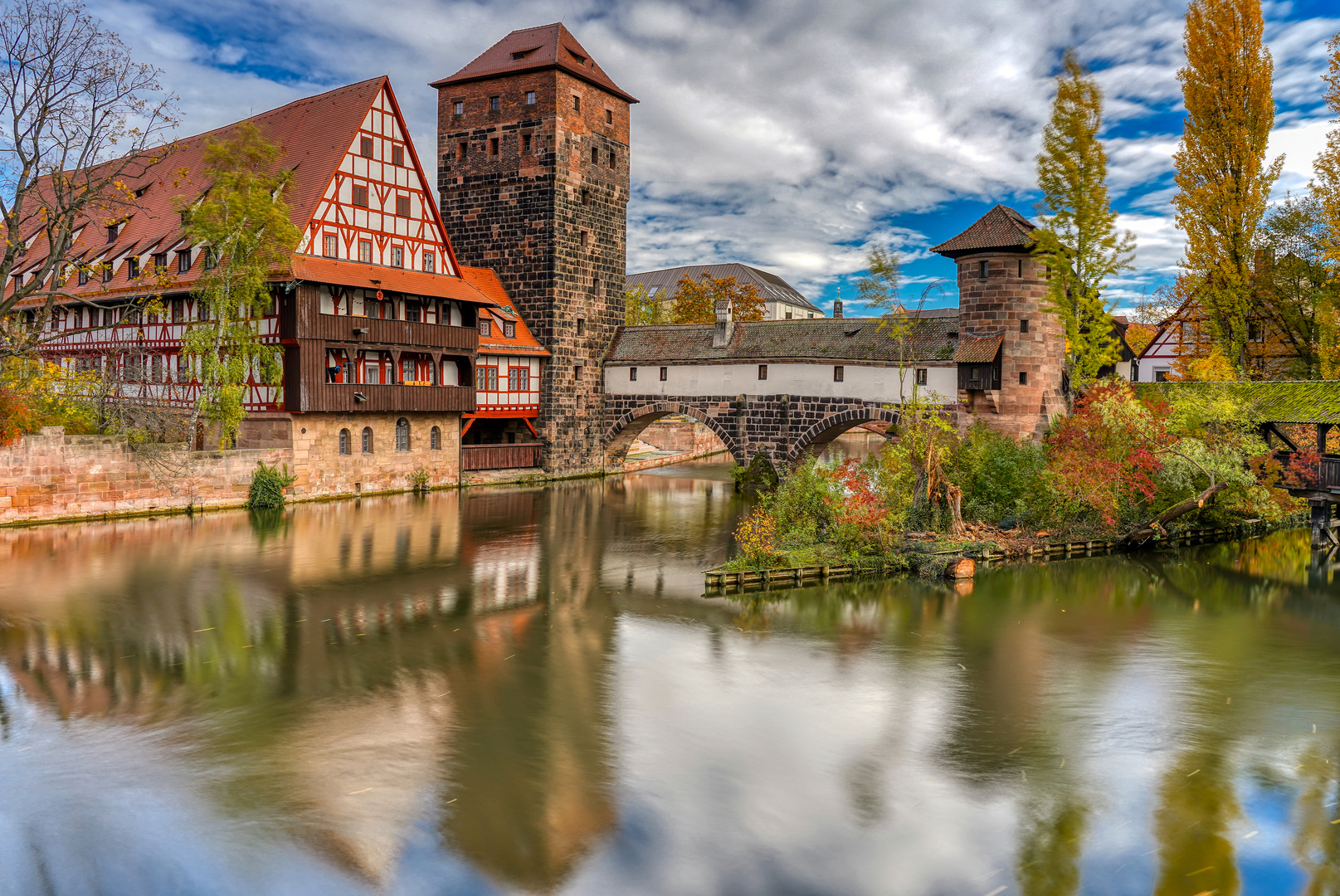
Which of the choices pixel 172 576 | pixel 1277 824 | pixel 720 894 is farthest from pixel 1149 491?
pixel 172 576

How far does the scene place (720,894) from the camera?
729cm

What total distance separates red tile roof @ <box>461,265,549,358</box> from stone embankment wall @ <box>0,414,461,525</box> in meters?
3.51

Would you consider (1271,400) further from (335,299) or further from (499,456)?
(335,299)

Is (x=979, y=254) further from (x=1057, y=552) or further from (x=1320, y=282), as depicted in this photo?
(x=1320, y=282)

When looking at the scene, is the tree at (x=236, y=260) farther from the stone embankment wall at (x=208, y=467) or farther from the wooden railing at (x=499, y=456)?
the wooden railing at (x=499, y=456)

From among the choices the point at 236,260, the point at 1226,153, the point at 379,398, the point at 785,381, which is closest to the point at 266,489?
the point at 379,398

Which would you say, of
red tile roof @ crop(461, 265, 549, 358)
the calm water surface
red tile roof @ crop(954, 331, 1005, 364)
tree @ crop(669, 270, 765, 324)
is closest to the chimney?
red tile roof @ crop(461, 265, 549, 358)

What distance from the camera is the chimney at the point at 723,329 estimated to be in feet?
123

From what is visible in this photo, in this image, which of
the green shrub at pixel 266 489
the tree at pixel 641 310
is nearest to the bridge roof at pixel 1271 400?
the green shrub at pixel 266 489

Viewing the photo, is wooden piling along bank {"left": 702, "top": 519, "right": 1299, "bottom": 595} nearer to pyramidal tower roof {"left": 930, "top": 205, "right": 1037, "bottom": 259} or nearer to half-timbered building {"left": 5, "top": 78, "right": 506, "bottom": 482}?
pyramidal tower roof {"left": 930, "top": 205, "right": 1037, "bottom": 259}

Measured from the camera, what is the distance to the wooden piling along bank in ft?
61.0

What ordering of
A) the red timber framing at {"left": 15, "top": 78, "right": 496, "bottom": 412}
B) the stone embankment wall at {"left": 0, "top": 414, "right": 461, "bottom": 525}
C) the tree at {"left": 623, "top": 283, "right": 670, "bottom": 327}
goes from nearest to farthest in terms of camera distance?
the stone embankment wall at {"left": 0, "top": 414, "right": 461, "bottom": 525} < the red timber framing at {"left": 15, "top": 78, "right": 496, "bottom": 412} < the tree at {"left": 623, "top": 283, "right": 670, "bottom": 327}

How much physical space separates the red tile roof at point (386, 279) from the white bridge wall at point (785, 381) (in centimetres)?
760

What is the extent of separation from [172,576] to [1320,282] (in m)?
37.7
